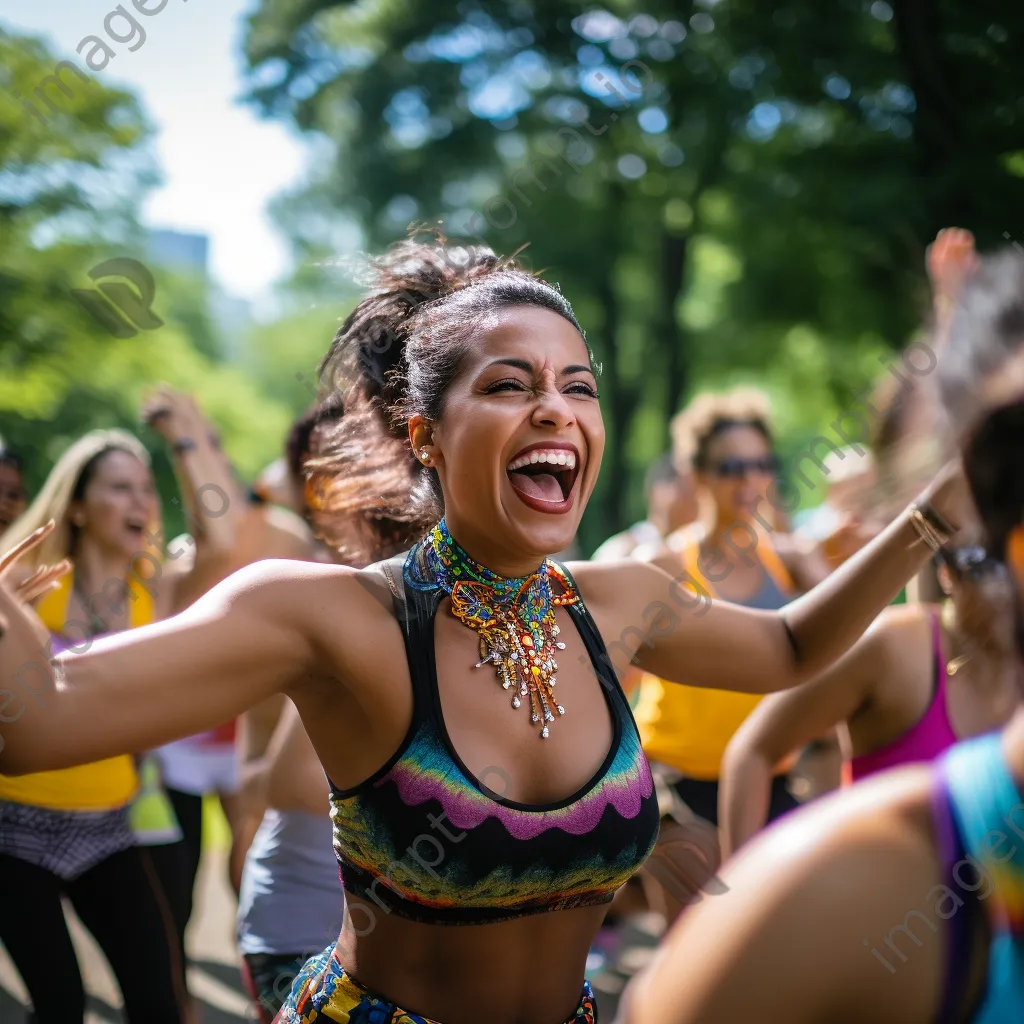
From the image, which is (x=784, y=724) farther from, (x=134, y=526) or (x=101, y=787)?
(x=134, y=526)

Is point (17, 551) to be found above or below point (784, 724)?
above

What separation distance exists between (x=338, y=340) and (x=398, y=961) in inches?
53.9

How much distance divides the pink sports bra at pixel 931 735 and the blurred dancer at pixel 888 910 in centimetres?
161

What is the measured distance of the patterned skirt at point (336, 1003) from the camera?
1.83 metres

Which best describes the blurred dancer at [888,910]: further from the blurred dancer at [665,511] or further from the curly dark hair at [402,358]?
the blurred dancer at [665,511]

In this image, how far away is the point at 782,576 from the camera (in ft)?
14.6

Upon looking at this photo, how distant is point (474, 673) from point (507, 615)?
0.47ft

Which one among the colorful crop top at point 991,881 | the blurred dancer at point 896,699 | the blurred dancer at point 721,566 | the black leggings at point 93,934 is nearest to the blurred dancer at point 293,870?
the black leggings at point 93,934

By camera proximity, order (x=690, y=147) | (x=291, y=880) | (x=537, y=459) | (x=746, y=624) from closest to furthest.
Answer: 1. (x=537, y=459)
2. (x=746, y=624)
3. (x=291, y=880)
4. (x=690, y=147)

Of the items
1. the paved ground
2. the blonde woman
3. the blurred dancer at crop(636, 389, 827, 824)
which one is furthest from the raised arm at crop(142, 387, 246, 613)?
the blurred dancer at crop(636, 389, 827, 824)

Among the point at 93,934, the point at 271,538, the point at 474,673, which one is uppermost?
the point at 474,673

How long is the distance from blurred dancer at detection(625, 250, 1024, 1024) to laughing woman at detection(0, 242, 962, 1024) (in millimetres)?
806

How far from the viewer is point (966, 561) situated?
1.85m

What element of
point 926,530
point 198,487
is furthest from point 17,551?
point 198,487
